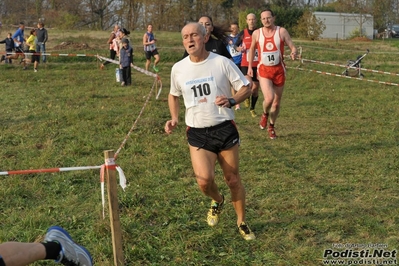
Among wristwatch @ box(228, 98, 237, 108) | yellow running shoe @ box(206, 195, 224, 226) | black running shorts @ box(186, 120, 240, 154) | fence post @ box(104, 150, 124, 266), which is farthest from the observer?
yellow running shoe @ box(206, 195, 224, 226)

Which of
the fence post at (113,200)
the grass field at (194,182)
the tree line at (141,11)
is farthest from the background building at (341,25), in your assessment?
the fence post at (113,200)

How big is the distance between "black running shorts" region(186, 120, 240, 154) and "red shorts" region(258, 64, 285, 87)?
12.6 ft

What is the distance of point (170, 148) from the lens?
27.1 ft

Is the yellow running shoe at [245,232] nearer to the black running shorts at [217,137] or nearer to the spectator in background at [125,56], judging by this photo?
the black running shorts at [217,137]

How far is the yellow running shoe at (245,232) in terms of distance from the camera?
4.85m

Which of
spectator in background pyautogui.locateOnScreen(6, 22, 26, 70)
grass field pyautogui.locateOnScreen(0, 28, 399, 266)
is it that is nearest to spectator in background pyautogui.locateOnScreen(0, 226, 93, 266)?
grass field pyautogui.locateOnScreen(0, 28, 399, 266)

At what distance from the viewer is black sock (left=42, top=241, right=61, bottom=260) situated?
347 cm

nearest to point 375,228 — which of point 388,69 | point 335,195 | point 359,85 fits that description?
point 335,195

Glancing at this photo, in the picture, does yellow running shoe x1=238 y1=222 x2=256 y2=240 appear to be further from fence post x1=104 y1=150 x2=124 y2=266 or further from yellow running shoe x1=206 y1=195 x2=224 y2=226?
fence post x1=104 y1=150 x2=124 y2=266

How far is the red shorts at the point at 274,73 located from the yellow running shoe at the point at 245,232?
405 cm

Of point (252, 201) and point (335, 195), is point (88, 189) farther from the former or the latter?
point (335, 195)

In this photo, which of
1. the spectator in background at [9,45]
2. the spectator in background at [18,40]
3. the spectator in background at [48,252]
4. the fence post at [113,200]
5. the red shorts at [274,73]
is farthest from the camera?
the spectator in background at [9,45]

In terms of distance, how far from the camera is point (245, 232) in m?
4.89

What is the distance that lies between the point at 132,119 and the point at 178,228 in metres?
5.60
